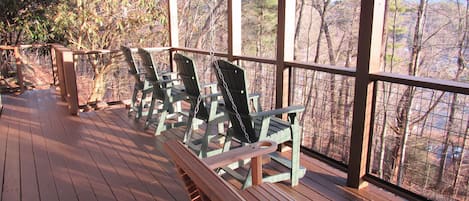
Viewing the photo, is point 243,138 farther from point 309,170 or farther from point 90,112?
point 90,112

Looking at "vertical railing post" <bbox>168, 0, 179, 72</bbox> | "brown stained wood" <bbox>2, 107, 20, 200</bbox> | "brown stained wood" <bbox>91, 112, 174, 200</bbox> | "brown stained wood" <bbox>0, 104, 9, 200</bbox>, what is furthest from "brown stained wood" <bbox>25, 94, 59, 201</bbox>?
"vertical railing post" <bbox>168, 0, 179, 72</bbox>

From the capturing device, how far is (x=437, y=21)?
747 centimetres

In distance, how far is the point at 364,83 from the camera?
240 cm

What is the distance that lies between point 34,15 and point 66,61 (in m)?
2.79

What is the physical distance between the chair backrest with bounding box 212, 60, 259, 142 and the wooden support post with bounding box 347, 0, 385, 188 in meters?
0.77

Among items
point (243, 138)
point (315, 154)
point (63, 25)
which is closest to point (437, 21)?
point (315, 154)

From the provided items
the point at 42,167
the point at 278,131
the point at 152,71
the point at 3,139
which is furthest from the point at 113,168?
the point at 3,139

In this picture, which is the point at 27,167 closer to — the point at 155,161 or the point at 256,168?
the point at 155,161

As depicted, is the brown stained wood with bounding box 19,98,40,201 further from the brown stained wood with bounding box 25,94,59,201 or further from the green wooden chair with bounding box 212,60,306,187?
the green wooden chair with bounding box 212,60,306,187

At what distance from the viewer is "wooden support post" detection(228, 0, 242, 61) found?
12.5 ft

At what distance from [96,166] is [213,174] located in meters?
2.29

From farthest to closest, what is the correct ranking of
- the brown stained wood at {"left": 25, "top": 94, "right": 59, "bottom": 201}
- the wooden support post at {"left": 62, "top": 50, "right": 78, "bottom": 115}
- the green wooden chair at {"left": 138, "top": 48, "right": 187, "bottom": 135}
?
the wooden support post at {"left": 62, "top": 50, "right": 78, "bottom": 115} → the green wooden chair at {"left": 138, "top": 48, "right": 187, "bottom": 135} → the brown stained wood at {"left": 25, "top": 94, "right": 59, "bottom": 201}

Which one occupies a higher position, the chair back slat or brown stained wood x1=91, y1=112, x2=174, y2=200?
the chair back slat

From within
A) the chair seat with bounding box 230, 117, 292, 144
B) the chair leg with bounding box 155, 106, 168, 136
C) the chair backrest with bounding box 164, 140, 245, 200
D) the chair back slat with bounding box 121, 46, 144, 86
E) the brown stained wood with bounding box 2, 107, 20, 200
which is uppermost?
the chair back slat with bounding box 121, 46, 144, 86
